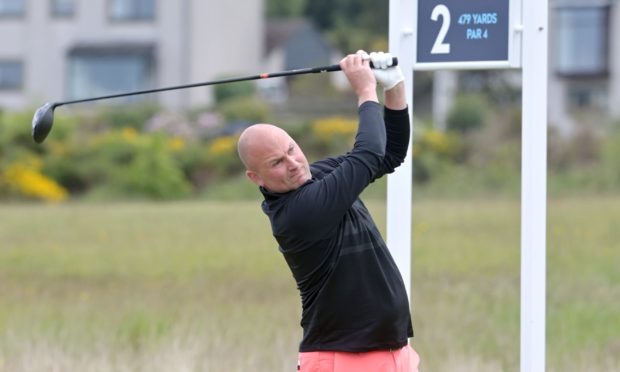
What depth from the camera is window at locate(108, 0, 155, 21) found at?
45.8 metres

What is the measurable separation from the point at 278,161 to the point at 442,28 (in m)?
1.28

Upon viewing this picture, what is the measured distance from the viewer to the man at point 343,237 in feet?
14.8

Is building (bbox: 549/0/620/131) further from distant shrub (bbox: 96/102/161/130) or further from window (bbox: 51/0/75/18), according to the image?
window (bbox: 51/0/75/18)

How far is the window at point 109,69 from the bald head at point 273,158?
41186mm

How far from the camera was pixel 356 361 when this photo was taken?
4.66 metres

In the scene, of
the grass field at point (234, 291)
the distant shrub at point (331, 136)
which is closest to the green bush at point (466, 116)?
the distant shrub at point (331, 136)

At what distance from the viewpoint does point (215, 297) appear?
39.0 feet

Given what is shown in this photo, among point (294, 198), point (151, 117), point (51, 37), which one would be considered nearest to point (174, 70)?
point (51, 37)

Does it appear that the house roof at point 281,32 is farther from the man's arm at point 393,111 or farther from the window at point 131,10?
the man's arm at point 393,111

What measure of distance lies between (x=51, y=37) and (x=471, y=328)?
127ft

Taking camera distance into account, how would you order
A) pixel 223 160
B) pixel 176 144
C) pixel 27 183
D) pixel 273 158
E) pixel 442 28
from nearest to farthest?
pixel 273 158 < pixel 442 28 < pixel 27 183 < pixel 223 160 < pixel 176 144

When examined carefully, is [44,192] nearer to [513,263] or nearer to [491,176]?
Answer: [491,176]

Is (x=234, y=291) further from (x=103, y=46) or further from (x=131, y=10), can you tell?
(x=131, y=10)

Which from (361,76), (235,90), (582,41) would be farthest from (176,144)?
(361,76)
